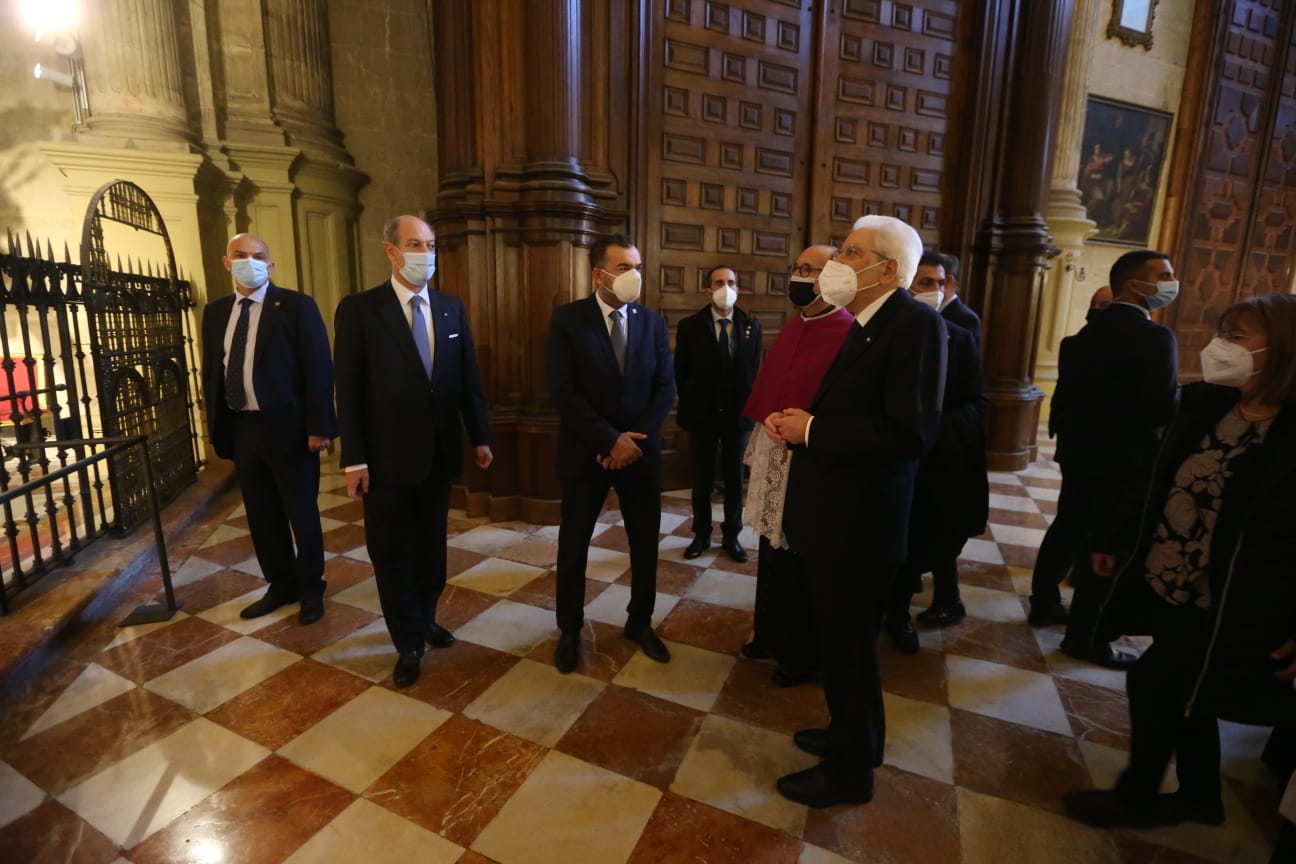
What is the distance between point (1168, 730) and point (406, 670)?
252 centimetres

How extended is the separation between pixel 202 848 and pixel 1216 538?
2786 mm

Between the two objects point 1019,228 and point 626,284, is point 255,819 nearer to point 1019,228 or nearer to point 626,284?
point 626,284

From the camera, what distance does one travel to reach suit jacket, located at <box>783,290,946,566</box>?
1.60 m

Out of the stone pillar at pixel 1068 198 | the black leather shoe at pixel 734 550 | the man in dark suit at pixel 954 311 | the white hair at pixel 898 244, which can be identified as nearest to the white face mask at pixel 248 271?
the white hair at pixel 898 244

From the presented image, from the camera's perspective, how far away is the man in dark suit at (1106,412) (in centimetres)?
261

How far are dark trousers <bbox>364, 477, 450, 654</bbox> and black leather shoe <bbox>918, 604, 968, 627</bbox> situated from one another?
2301 millimetres

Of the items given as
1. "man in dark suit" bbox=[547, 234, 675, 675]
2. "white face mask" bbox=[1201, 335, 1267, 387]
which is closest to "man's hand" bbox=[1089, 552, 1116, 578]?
"white face mask" bbox=[1201, 335, 1267, 387]

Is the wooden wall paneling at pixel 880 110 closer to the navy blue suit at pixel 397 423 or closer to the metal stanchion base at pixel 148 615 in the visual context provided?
the navy blue suit at pixel 397 423

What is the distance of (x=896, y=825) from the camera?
1.84 m

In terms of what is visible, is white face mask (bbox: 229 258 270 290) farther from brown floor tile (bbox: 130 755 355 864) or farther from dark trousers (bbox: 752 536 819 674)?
dark trousers (bbox: 752 536 819 674)

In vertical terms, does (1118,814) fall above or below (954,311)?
below

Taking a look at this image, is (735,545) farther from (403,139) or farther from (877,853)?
(403,139)

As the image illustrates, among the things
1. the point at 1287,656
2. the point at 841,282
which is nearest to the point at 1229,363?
the point at 1287,656

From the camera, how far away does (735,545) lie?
154 inches
